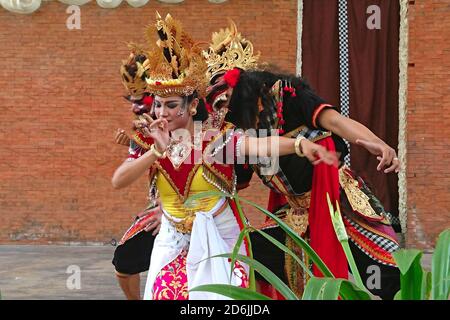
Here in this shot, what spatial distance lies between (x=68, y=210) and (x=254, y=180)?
2.40m

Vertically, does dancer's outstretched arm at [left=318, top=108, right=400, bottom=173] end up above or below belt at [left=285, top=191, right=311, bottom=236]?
above

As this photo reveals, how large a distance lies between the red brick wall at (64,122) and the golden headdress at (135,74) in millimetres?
5960

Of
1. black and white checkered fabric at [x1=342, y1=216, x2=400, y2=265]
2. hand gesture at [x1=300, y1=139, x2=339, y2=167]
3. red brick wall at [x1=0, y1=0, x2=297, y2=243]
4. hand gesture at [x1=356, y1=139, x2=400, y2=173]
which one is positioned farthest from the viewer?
red brick wall at [x1=0, y1=0, x2=297, y2=243]

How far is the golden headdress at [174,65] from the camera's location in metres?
4.25

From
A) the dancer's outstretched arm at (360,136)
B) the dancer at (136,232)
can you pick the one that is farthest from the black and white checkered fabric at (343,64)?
the dancer's outstretched arm at (360,136)

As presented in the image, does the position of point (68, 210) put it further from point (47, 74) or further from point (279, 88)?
point (279, 88)

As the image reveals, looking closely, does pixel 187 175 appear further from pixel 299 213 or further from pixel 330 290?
pixel 330 290

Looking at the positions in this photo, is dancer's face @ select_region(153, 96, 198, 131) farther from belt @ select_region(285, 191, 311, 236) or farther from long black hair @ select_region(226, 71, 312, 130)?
belt @ select_region(285, 191, 311, 236)

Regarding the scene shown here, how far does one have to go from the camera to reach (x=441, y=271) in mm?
2479

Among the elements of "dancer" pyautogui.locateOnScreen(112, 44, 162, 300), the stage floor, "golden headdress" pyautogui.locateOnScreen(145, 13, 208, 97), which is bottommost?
the stage floor

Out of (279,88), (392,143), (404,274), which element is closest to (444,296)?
(404,274)

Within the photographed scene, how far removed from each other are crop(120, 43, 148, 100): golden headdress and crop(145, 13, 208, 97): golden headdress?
0.98m

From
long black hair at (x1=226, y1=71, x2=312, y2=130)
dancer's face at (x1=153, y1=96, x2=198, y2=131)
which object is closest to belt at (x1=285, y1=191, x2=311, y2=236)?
long black hair at (x1=226, y1=71, x2=312, y2=130)

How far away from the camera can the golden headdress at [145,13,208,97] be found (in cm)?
425
